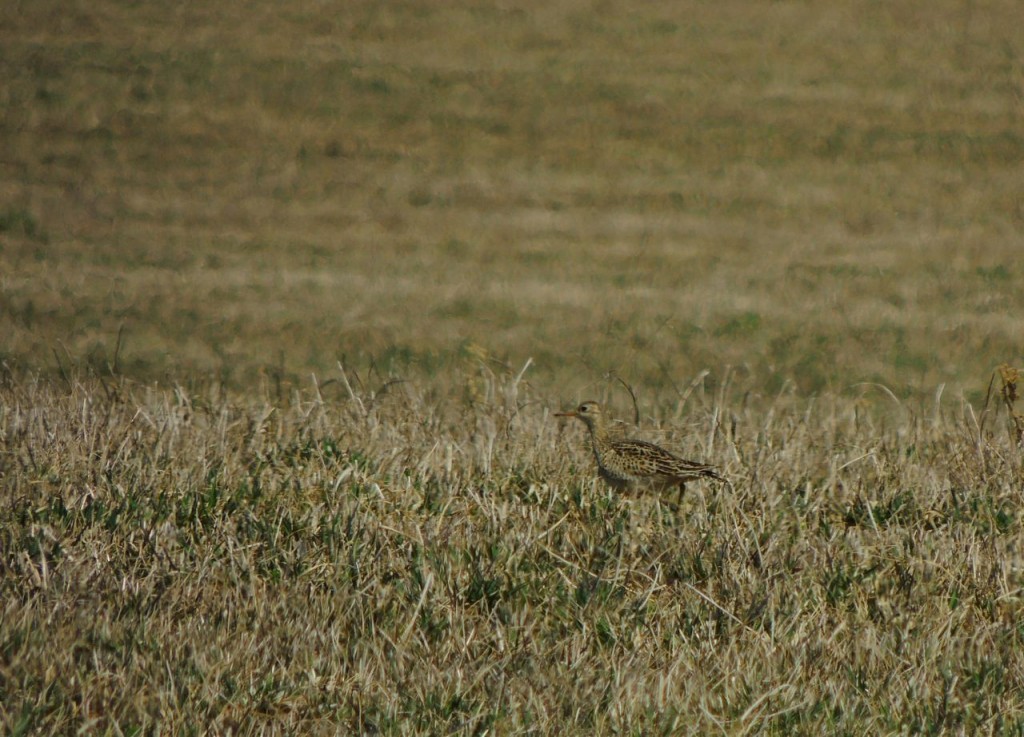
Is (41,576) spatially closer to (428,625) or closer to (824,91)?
(428,625)

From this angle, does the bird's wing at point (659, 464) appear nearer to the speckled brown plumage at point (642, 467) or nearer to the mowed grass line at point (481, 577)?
the speckled brown plumage at point (642, 467)

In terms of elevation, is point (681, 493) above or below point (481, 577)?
below

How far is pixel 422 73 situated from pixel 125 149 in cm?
389

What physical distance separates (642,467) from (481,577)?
0.83m

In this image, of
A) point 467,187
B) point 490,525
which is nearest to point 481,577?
point 490,525

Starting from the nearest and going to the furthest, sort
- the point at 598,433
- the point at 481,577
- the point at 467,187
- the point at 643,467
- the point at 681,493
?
the point at 481,577, the point at 643,467, the point at 681,493, the point at 598,433, the point at 467,187

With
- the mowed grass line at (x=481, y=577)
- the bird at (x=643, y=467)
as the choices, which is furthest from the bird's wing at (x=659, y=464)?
the mowed grass line at (x=481, y=577)

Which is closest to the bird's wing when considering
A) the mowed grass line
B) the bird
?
the bird

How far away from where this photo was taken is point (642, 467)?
4.10 m

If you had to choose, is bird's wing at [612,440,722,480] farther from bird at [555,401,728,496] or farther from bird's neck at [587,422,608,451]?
bird's neck at [587,422,608,451]

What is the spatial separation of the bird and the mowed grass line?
3.4 inches

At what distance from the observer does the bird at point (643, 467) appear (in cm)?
409

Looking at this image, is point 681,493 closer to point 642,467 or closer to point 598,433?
point 642,467

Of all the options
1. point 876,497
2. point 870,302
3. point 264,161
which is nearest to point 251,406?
point 876,497
